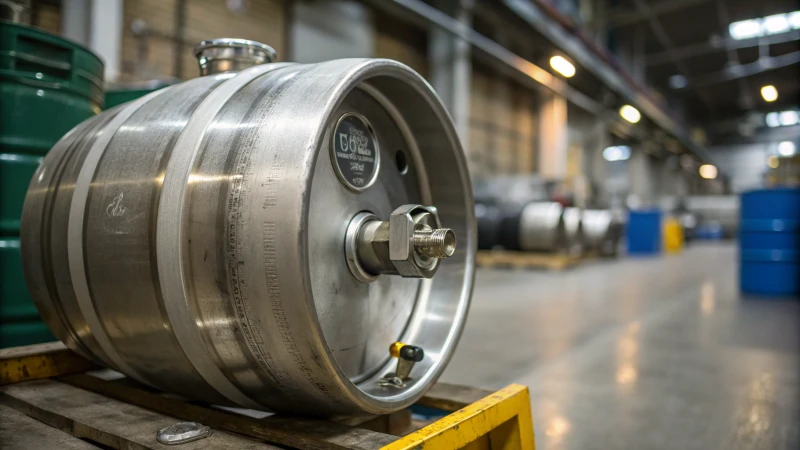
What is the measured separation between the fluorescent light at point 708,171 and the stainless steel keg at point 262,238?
25957 millimetres

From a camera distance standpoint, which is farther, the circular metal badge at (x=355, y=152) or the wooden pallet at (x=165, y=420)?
the circular metal badge at (x=355, y=152)

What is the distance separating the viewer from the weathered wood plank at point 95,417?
3.44ft

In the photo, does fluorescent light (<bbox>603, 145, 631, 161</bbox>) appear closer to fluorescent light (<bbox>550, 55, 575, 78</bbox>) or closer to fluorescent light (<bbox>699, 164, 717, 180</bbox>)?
fluorescent light (<bbox>699, 164, 717, 180</bbox>)

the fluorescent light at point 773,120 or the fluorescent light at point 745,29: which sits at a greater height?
the fluorescent light at point 745,29

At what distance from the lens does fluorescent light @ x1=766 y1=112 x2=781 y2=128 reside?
2180cm

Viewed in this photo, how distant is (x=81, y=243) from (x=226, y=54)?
1.98ft

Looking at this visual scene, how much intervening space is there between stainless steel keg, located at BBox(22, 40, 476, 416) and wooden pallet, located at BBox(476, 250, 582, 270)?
6.67m

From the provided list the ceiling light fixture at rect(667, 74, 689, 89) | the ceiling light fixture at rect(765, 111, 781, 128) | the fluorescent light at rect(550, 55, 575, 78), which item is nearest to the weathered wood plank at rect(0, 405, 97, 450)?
the fluorescent light at rect(550, 55, 575, 78)

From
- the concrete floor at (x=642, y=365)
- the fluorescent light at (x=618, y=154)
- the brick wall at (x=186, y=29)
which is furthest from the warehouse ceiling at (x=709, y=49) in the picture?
the concrete floor at (x=642, y=365)

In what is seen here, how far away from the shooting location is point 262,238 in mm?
925

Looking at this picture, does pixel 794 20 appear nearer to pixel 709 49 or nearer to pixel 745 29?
pixel 745 29

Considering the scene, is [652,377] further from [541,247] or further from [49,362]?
[541,247]

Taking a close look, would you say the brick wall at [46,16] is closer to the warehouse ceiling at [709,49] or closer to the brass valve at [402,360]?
the brass valve at [402,360]

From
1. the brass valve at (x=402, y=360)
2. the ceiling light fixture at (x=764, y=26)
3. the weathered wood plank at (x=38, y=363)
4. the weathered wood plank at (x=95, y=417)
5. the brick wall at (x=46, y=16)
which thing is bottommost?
the weathered wood plank at (x=95, y=417)
